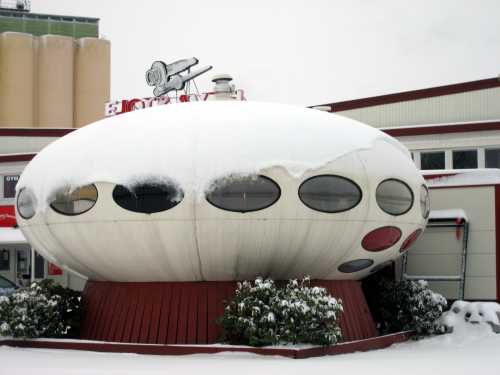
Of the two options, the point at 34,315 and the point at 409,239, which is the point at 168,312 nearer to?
the point at 34,315

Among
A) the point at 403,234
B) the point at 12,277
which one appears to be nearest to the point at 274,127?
the point at 403,234

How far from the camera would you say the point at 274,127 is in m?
19.4

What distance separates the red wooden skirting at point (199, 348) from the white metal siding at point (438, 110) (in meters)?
14.0

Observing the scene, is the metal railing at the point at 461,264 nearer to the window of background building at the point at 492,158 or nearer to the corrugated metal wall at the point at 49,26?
the window of background building at the point at 492,158

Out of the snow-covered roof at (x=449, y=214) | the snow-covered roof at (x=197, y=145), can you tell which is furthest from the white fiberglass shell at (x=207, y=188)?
the snow-covered roof at (x=449, y=214)

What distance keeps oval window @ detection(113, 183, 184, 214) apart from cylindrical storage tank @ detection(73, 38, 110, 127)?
48.0 metres

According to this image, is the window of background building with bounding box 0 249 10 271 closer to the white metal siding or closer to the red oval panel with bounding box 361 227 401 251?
the white metal siding

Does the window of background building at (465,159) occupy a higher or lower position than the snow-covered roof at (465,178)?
higher

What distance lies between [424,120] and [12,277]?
1826 centimetres

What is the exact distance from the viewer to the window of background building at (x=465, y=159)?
3212cm

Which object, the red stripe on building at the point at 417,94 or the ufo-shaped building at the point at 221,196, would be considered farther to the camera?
the red stripe on building at the point at 417,94

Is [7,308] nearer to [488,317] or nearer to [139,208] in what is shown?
[139,208]

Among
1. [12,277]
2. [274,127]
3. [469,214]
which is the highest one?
[274,127]

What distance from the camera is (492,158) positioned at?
1259 inches
